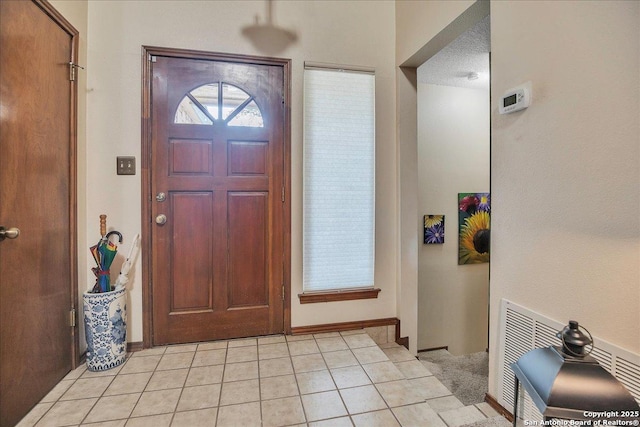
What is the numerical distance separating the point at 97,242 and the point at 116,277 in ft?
0.88

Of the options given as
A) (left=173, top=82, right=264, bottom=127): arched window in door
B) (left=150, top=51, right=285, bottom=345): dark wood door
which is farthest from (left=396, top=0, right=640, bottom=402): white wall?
(left=173, top=82, right=264, bottom=127): arched window in door

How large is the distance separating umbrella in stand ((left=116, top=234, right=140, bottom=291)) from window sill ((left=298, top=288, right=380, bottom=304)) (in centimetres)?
118

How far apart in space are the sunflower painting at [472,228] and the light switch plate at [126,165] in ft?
10.1

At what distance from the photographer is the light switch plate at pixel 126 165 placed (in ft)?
Result: 6.81

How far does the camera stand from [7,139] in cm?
138

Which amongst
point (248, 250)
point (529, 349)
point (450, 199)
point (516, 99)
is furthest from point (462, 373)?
point (516, 99)

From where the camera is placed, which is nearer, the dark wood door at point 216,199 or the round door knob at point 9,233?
the round door knob at point 9,233

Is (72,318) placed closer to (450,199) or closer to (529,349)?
(529,349)

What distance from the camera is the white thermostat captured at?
135 centimetres

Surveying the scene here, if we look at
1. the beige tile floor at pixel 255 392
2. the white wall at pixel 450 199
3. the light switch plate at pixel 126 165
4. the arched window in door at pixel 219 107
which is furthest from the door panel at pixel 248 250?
the white wall at pixel 450 199

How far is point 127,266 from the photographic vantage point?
199cm

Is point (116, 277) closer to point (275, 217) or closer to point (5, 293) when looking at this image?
point (5, 293)

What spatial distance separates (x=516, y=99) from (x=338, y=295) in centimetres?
171

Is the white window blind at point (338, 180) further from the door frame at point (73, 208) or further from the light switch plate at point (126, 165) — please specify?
the door frame at point (73, 208)
